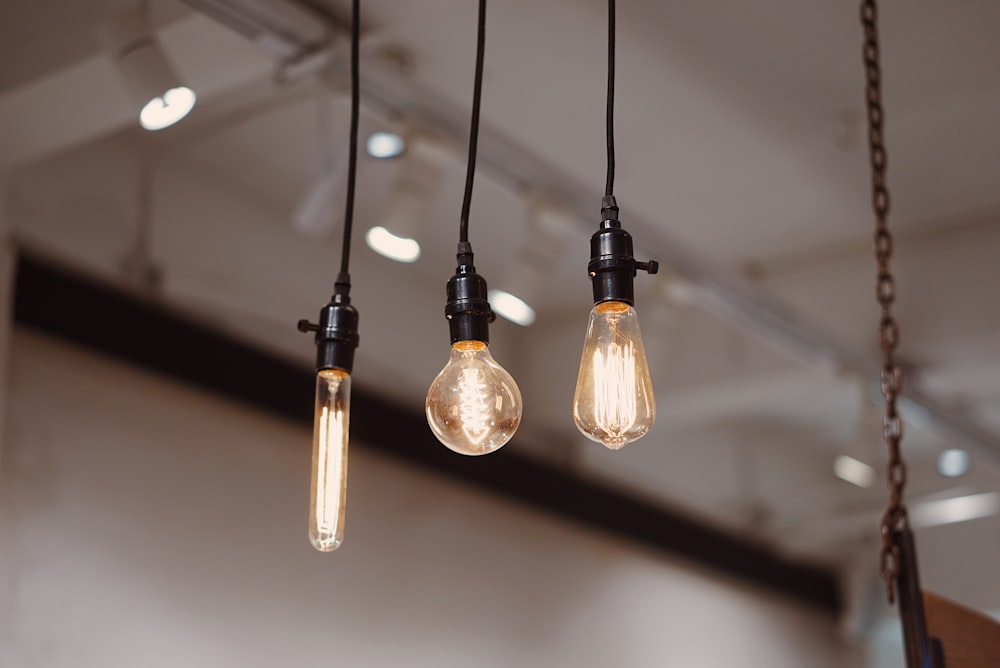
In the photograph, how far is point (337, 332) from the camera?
1.32 m

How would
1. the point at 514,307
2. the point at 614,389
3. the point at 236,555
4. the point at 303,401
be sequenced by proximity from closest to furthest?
the point at 614,389, the point at 514,307, the point at 236,555, the point at 303,401

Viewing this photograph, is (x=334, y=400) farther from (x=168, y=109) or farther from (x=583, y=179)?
(x=583, y=179)

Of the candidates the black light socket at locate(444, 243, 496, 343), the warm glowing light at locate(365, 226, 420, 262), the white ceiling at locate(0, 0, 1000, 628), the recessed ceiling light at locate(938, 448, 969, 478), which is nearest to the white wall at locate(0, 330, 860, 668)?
the white ceiling at locate(0, 0, 1000, 628)

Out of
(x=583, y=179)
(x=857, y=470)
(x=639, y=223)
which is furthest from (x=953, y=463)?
(x=639, y=223)

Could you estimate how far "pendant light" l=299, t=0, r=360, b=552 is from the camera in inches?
49.3

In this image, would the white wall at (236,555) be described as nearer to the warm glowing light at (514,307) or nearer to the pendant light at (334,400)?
the warm glowing light at (514,307)

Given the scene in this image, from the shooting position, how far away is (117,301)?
3.48 meters

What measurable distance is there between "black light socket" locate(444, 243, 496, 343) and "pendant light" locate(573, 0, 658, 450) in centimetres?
11

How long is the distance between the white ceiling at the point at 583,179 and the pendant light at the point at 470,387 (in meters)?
1.44

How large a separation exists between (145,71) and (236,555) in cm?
171

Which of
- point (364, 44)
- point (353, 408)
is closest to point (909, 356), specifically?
point (353, 408)

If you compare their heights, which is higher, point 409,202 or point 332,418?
point 409,202

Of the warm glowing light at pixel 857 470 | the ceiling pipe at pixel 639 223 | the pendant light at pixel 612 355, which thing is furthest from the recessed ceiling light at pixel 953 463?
the pendant light at pixel 612 355

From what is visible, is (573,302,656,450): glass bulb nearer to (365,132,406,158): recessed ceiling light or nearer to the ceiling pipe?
the ceiling pipe
